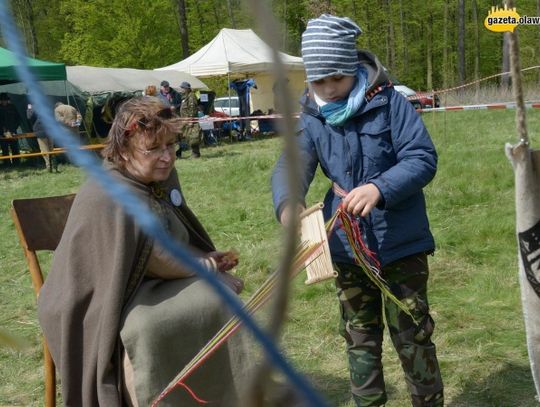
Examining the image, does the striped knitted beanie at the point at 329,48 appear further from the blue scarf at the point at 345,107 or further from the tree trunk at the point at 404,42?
the tree trunk at the point at 404,42

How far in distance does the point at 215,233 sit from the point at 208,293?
3.85 m

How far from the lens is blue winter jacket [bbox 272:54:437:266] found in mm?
2316

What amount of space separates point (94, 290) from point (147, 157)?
0.47m

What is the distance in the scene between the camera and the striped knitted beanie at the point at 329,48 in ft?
7.41

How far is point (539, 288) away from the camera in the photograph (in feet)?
6.77

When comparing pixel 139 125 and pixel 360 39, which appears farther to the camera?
pixel 360 39

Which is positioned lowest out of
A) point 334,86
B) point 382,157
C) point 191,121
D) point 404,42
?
point 191,121

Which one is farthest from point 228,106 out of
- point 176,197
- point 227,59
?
point 176,197

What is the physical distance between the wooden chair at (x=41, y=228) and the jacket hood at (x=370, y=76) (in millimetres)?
1089

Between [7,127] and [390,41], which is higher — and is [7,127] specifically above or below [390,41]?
below

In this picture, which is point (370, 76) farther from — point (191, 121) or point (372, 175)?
point (191, 121)

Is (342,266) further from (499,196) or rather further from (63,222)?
(499,196)

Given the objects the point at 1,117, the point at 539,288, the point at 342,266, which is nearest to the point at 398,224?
the point at 342,266

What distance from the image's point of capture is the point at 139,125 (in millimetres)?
2311
